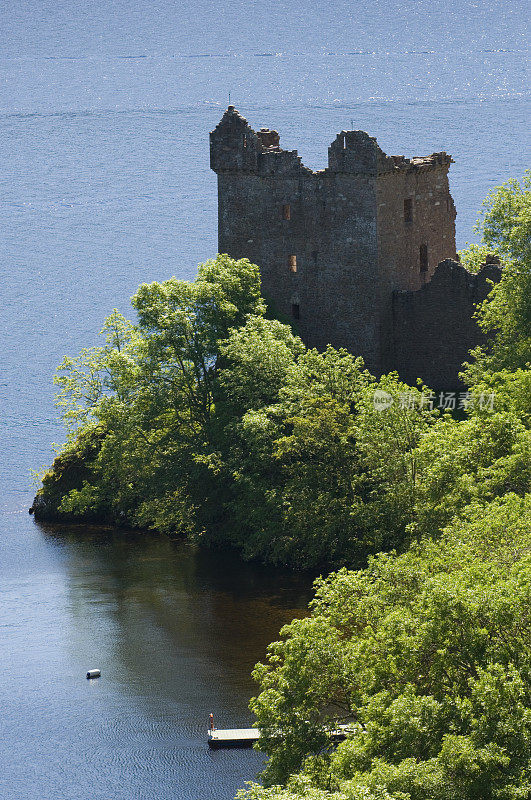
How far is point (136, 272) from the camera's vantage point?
396 feet

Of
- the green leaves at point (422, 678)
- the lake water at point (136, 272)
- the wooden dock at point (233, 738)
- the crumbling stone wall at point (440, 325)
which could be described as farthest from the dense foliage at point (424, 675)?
the crumbling stone wall at point (440, 325)

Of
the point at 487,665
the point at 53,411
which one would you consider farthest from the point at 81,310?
the point at 487,665

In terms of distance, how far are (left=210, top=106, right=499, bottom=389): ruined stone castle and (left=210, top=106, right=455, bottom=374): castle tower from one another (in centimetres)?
4

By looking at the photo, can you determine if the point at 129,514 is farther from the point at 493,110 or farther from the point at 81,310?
the point at 493,110

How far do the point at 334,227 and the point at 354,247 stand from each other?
1265 millimetres

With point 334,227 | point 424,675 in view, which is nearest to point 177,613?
point 334,227

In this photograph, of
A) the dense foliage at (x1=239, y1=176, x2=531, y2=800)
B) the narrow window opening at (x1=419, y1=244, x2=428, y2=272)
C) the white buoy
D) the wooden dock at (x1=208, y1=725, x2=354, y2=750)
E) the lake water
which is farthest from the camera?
the narrow window opening at (x1=419, y1=244, x2=428, y2=272)

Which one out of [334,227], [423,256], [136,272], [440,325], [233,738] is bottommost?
[233,738]

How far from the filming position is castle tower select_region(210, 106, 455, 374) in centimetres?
6850

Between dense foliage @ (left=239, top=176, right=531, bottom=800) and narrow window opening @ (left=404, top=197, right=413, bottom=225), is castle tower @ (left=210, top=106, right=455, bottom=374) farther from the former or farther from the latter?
dense foliage @ (left=239, top=176, right=531, bottom=800)

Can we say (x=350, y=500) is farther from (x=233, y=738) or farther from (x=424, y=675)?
(x=424, y=675)

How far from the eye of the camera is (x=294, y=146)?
128250 mm

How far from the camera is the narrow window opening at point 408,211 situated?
70.6 metres

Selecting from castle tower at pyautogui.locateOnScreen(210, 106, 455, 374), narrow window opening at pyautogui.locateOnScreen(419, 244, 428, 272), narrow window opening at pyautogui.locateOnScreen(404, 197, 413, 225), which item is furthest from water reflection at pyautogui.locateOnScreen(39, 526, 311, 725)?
narrow window opening at pyautogui.locateOnScreen(404, 197, 413, 225)
